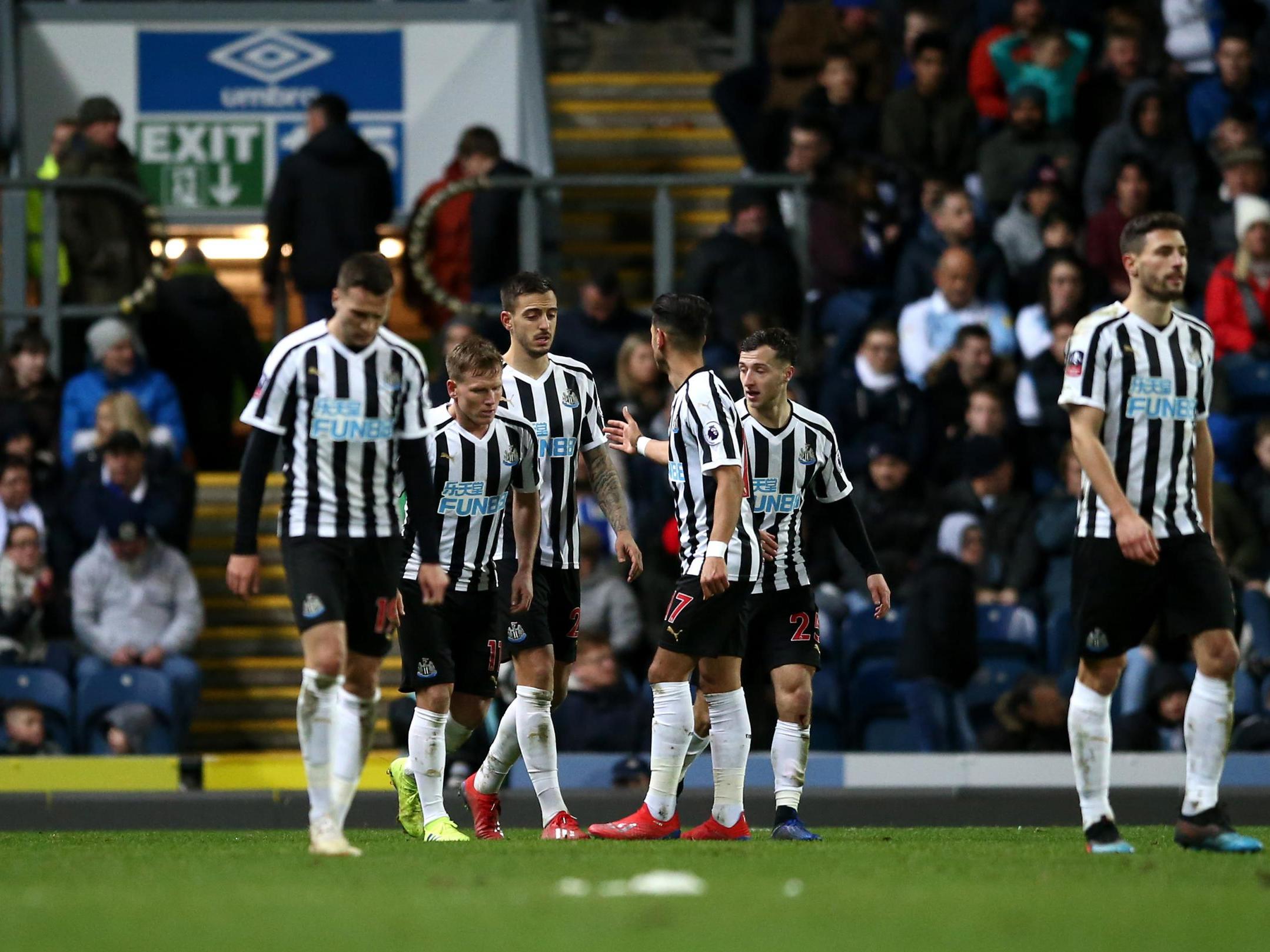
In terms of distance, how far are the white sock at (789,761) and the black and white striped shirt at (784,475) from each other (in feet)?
1.99

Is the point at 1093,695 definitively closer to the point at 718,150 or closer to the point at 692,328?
the point at 692,328

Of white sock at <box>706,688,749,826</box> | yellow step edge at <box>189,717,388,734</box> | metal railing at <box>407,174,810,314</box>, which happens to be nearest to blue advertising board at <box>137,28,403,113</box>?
metal railing at <box>407,174,810,314</box>

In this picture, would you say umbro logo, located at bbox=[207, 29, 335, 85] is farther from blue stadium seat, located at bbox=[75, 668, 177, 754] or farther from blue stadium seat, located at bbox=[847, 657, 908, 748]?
blue stadium seat, located at bbox=[847, 657, 908, 748]

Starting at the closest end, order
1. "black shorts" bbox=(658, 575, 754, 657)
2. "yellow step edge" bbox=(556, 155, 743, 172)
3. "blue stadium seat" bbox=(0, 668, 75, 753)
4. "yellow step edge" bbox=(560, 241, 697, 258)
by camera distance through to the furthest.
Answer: "black shorts" bbox=(658, 575, 754, 657), "blue stadium seat" bbox=(0, 668, 75, 753), "yellow step edge" bbox=(560, 241, 697, 258), "yellow step edge" bbox=(556, 155, 743, 172)

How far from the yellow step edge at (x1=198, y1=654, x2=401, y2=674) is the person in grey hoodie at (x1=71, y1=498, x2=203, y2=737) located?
0.85 m

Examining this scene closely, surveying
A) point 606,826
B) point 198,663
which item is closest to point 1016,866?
point 606,826

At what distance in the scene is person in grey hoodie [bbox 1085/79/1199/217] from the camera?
658 inches

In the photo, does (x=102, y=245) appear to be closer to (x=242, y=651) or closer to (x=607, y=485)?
(x=242, y=651)

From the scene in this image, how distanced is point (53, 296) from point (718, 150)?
232 inches

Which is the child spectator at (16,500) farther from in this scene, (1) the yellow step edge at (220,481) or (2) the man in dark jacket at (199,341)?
(2) the man in dark jacket at (199,341)

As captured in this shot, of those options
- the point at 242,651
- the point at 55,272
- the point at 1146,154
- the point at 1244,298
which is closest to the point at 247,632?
the point at 242,651

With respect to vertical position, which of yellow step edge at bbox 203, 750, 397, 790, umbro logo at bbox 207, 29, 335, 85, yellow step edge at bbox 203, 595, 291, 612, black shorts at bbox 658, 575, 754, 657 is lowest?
yellow step edge at bbox 203, 750, 397, 790

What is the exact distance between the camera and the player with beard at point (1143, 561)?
→ 8.14 meters

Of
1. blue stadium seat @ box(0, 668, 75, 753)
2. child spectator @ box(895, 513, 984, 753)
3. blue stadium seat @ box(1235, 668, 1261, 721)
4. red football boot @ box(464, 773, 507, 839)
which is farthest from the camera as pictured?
blue stadium seat @ box(0, 668, 75, 753)
